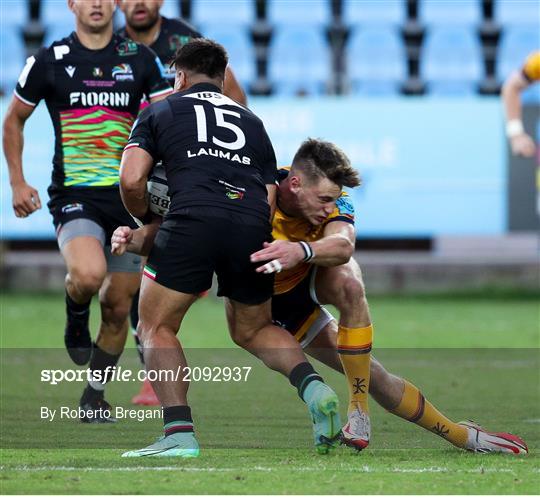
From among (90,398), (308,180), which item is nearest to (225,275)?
(308,180)

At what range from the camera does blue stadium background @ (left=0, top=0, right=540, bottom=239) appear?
682 inches

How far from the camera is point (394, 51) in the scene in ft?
66.0

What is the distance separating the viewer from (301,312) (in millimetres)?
5758

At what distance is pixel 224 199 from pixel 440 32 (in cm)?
1587

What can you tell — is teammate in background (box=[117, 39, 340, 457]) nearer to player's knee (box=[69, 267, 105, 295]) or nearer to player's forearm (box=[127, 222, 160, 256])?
player's forearm (box=[127, 222, 160, 256])

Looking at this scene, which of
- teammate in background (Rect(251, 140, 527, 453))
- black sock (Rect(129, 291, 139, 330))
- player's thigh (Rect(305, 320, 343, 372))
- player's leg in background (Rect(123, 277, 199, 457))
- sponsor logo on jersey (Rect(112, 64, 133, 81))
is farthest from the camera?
black sock (Rect(129, 291, 139, 330))

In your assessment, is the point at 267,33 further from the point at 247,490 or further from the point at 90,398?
the point at 247,490

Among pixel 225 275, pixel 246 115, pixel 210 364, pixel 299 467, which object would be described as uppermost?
pixel 246 115

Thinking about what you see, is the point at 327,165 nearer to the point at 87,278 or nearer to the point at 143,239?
the point at 143,239

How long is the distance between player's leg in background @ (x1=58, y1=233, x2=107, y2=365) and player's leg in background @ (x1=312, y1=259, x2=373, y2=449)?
153cm

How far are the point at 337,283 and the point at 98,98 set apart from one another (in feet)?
7.27

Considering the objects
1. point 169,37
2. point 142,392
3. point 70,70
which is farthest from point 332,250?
point 169,37

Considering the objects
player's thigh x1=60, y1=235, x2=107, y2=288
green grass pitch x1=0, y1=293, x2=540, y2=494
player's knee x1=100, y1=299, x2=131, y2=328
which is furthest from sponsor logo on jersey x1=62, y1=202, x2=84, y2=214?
green grass pitch x1=0, y1=293, x2=540, y2=494

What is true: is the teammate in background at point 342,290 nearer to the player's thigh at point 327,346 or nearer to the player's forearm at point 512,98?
the player's thigh at point 327,346
